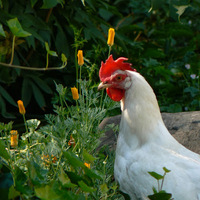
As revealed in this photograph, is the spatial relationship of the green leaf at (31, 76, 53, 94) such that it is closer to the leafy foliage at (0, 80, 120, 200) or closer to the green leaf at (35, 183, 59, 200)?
the leafy foliage at (0, 80, 120, 200)

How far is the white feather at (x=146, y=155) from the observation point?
208 cm

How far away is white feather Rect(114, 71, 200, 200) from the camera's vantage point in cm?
208

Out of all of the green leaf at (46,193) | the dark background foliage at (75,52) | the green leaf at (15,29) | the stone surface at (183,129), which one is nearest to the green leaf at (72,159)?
the green leaf at (46,193)

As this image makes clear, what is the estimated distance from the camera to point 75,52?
130 inches

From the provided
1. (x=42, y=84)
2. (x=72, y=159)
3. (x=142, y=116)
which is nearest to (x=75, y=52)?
(x=42, y=84)

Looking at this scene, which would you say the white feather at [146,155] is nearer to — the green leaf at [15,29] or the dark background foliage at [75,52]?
the dark background foliage at [75,52]

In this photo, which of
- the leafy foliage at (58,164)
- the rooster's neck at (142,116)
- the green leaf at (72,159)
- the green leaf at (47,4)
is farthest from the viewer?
the rooster's neck at (142,116)

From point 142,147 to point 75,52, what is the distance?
1.24 metres

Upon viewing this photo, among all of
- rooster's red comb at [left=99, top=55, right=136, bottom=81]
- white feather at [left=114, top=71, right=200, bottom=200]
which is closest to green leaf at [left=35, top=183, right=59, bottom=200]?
white feather at [left=114, top=71, right=200, bottom=200]

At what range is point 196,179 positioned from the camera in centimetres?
209

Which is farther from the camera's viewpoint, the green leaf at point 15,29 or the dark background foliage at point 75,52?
the dark background foliage at point 75,52

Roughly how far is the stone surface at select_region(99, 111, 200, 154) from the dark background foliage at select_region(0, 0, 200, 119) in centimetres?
50

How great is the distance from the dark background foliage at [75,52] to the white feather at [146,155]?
53 cm

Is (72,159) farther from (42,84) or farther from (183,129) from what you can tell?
(42,84)
